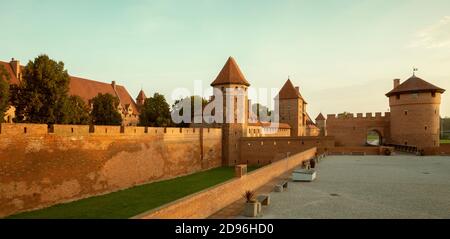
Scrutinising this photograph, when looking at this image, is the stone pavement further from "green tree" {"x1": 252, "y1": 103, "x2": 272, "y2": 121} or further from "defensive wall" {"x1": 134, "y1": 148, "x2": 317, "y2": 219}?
"green tree" {"x1": 252, "y1": 103, "x2": 272, "y2": 121}

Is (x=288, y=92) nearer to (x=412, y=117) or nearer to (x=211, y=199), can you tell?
(x=412, y=117)

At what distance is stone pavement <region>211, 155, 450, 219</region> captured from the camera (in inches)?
324

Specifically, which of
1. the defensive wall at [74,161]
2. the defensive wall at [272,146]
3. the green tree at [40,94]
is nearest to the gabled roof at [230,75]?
the defensive wall at [272,146]

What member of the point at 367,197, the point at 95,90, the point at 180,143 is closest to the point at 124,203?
the point at 180,143

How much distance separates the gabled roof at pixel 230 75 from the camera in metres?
32.3

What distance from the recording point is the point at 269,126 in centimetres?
4256

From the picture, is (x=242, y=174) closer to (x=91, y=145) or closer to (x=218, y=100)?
(x=91, y=145)

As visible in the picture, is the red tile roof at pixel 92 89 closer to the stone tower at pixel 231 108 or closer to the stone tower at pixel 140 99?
the stone tower at pixel 140 99

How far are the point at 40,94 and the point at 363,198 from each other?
20798mm

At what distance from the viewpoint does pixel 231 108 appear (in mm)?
32688

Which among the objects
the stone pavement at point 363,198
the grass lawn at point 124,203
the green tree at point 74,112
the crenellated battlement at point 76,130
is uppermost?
the green tree at point 74,112
